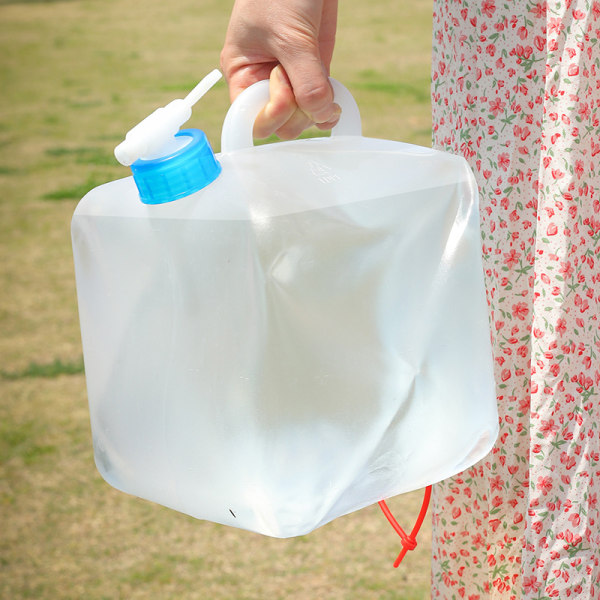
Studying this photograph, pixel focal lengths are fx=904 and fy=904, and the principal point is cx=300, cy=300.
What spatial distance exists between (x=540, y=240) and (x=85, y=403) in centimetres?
198

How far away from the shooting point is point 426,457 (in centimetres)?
84

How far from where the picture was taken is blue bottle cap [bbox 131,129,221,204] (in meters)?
0.75

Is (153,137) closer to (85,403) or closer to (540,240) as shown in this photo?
(540,240)

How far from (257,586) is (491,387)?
123cm

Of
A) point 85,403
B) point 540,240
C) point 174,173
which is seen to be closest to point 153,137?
point 174,173

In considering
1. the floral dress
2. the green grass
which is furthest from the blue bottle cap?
the green grass

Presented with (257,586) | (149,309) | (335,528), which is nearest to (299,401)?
(149,309)

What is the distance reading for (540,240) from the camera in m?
0.93

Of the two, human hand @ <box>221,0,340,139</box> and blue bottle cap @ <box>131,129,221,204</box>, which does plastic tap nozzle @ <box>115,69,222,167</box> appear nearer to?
blue bottle cap @ <box>131,129,221,204</box>

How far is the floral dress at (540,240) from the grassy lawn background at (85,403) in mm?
974

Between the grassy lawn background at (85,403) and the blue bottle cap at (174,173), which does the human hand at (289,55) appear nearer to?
the blue bottle cap at (174,173)

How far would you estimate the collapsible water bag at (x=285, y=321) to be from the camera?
2.53 ft

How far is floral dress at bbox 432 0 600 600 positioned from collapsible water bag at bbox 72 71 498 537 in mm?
137

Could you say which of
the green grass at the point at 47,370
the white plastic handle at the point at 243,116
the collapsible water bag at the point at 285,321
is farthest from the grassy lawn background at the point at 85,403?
Result: the white plastic handle at the point at 243,116
